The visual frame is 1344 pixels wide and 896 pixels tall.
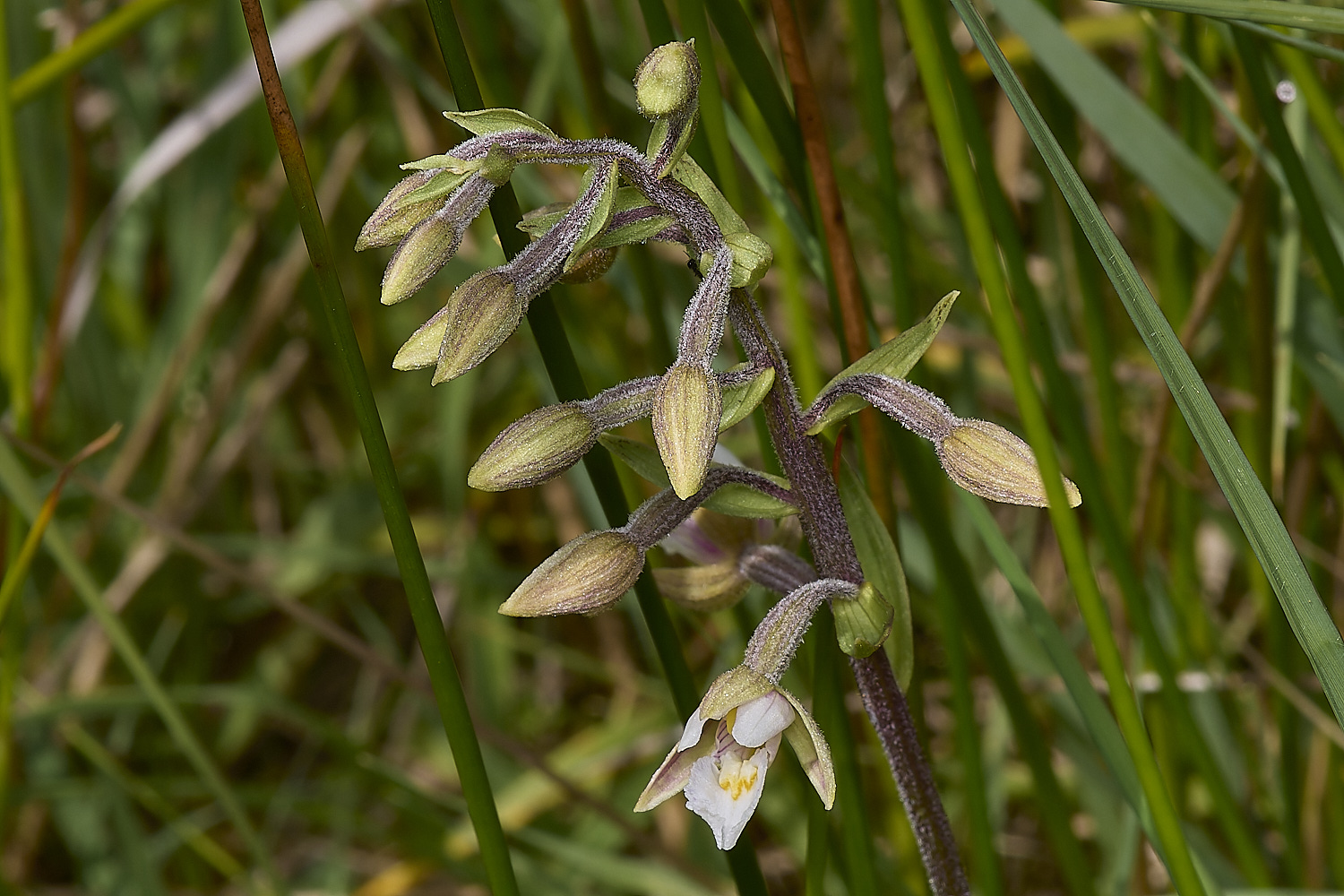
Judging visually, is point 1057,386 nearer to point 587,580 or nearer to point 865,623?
point 865,623

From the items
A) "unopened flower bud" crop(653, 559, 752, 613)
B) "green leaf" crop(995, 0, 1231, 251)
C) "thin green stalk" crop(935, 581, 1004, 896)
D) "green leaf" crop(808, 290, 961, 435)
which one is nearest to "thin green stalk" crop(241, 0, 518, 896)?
"unopened flower bud" crop(653, 559, 752, 613)

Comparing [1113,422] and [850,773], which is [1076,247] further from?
[850,773]

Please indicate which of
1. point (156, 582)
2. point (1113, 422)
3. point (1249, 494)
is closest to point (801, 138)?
point (1249, 494)

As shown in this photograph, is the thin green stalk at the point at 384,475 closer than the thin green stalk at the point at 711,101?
Yes

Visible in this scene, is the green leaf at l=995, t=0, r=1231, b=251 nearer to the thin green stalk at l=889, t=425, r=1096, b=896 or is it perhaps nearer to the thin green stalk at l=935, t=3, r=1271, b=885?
the thin green stalk at l=935, t=3, r=1271, b=885

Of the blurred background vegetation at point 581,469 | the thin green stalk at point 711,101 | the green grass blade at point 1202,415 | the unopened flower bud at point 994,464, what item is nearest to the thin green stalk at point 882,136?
the blurred background vegetation at point 581,469

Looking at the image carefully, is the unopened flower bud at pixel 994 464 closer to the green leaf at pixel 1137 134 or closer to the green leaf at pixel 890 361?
the green leaf at pixel 890 361
